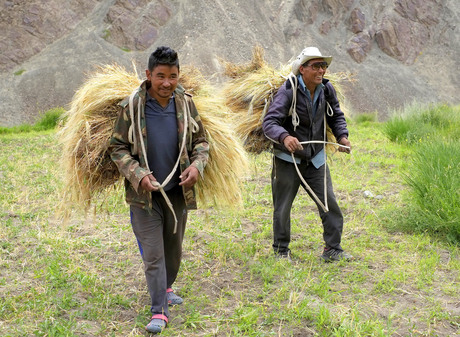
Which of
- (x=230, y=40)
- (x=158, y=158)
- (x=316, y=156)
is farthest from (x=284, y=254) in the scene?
(x=230, y=40)

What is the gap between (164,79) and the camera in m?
3.13

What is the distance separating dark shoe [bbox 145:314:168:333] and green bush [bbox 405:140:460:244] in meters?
2.84

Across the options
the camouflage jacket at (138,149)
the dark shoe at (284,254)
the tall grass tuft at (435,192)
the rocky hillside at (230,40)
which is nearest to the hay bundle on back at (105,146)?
the camouflage jacket at (138,149)

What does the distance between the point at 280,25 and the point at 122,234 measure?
1112 inches

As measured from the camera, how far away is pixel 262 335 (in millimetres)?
3020

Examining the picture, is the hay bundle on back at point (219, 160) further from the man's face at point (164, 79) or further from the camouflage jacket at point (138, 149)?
the man's face at point (164, 79)

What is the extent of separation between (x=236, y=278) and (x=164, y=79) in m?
1.70

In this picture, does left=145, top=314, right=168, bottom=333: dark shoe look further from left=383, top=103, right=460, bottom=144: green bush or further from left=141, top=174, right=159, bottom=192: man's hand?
left=383, top=103, right=460, bottom=144: green bush

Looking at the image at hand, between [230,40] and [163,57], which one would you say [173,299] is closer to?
[163,57]

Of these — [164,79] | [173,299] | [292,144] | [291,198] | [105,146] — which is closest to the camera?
[164,79]

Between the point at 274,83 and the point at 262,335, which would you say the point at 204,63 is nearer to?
the point at 274,83

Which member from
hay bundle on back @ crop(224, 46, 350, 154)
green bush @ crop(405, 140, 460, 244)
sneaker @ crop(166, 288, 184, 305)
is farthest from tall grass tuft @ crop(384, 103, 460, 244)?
sneaker @ crop(166, 288, 184, 305)

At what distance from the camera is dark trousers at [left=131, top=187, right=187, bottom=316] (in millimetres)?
3160

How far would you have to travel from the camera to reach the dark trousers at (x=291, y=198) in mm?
4270
